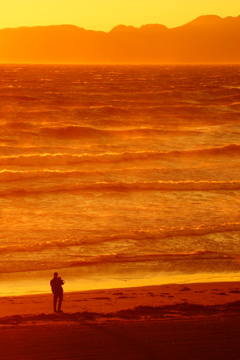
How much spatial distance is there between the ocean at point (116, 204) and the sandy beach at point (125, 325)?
4.13ft

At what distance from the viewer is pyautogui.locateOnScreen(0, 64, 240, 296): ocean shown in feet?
48.3

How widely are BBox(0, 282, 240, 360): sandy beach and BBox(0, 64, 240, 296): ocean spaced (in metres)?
1.26

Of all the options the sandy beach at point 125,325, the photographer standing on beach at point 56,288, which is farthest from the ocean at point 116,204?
the photographer standing on beach at point 56,288

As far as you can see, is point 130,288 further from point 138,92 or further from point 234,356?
point 138,92

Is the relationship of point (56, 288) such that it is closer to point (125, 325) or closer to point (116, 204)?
point (125, 325)

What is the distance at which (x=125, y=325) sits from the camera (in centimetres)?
1033

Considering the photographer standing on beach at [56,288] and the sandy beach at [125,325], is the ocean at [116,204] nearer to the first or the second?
the sandy beach at [125,325]

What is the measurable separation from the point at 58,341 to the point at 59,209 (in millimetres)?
10851

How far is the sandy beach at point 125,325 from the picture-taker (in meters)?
9.29

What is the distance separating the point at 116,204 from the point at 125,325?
11169 mm

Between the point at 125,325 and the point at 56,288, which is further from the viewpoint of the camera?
the point at 56,288

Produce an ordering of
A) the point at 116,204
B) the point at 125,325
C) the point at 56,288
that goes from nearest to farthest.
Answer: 1. the point at 125,325
2. the point at 56,288
3. the point at 116,204

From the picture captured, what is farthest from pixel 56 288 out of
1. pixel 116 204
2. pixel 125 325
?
pixel 116 204

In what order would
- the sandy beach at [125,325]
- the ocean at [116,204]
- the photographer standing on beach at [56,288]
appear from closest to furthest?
1. the sandy beach at [125,325]
2. the photographer standing on beach at [56,288]
3. the ocean at [116,204]
